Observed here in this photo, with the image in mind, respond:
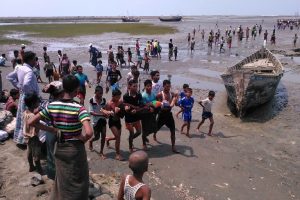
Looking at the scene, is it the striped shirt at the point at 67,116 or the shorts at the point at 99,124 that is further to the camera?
the shorts at the point at 99,124

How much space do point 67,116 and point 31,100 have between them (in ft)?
7.23

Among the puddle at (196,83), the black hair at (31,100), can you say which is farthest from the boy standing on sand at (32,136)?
the puddle at (196,83)

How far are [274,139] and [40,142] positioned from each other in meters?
6.83

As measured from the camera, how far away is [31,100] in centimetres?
612

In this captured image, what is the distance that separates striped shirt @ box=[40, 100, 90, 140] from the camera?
4152 mm

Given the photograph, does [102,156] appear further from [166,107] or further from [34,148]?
[34,148]

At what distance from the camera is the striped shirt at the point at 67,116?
4.15 meters

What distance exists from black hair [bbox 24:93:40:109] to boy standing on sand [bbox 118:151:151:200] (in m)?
3.08

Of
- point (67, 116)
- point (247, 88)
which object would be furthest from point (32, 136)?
point (247, 88)

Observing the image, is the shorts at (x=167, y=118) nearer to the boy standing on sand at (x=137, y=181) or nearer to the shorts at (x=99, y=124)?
the shorts at (x=99, y=124)

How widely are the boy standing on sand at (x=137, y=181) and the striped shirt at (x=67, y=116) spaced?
0.86 m

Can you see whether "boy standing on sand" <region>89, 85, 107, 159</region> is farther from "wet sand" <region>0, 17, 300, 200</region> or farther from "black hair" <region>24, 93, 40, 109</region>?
"black hair" <region>24, 93, 40, 109</region>

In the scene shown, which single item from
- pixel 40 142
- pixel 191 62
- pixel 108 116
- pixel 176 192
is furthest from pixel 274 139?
pixel 191 62

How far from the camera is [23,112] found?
22.4 feet
